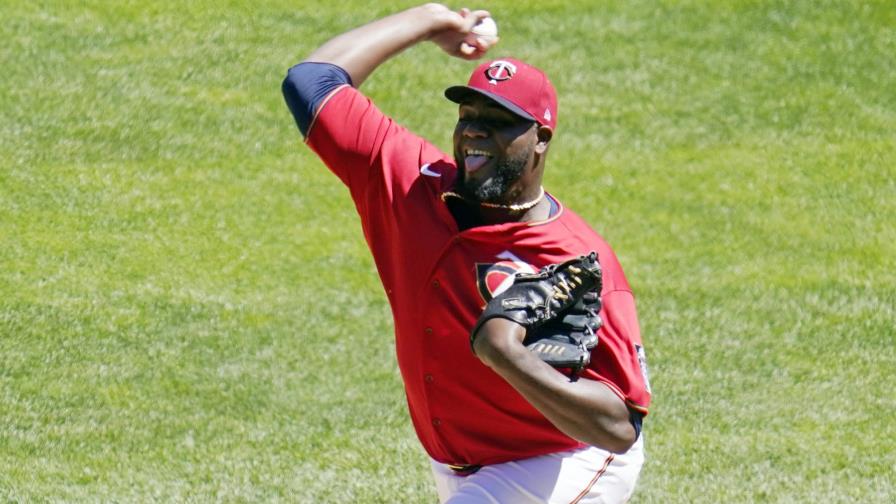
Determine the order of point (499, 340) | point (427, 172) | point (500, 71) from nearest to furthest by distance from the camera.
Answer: point (499, 340) → point (500, 71) → point (427, 172)

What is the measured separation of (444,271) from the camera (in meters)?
5.03

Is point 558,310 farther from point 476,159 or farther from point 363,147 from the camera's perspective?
point 363,147

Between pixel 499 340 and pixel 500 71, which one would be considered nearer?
pixel 499 340

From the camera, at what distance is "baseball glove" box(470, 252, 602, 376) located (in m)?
4.30

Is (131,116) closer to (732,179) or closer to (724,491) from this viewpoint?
(732,179)

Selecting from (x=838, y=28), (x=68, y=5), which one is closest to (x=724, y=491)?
(x=838, y=28)

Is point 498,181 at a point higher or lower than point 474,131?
lower

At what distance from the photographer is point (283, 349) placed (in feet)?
30.1

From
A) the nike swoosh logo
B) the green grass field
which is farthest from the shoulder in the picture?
the green grass field

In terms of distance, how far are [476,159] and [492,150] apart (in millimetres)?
64

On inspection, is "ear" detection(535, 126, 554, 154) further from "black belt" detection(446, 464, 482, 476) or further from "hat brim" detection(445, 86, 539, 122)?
"black belt" detection(446, 464, 482, 476)

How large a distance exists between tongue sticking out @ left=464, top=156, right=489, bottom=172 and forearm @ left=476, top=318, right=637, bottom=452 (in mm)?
798

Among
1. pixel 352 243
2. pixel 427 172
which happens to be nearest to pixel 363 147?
pixel 427 172

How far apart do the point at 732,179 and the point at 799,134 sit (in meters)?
1.05
